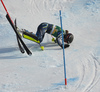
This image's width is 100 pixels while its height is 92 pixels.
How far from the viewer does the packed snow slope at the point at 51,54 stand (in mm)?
4148

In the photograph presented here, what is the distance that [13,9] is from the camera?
816cm

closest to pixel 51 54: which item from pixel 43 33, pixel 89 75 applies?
pixel 43 33

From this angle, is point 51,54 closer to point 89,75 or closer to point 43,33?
point 43,33

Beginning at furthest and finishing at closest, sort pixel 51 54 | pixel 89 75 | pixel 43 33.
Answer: pixel 43 33, pixel 51 54, pixel 89 75

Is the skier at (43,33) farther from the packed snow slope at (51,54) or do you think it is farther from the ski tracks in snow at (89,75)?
the ski tracks in snow at (89,75)

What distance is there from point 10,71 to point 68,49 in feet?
5.61

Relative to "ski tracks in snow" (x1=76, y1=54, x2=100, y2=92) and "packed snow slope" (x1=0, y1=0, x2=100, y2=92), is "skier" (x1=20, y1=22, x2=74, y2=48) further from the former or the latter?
"ski tracks in snow" (x1=76, y1=54, x2=100, y2=92)

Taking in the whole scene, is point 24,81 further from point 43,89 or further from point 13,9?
point 13,9

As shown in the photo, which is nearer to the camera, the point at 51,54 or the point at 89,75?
the point at 89,75

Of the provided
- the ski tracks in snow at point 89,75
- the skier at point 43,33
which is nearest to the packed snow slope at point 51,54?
the ski tracks in snow at point 89,75

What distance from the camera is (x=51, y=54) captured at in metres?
5.34

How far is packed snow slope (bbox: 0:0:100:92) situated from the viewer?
163 inches

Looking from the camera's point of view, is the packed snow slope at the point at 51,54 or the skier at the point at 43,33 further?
the skier at the point at 43,33

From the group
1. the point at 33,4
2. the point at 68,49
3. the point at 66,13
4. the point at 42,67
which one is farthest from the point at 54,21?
the point at 42,67
